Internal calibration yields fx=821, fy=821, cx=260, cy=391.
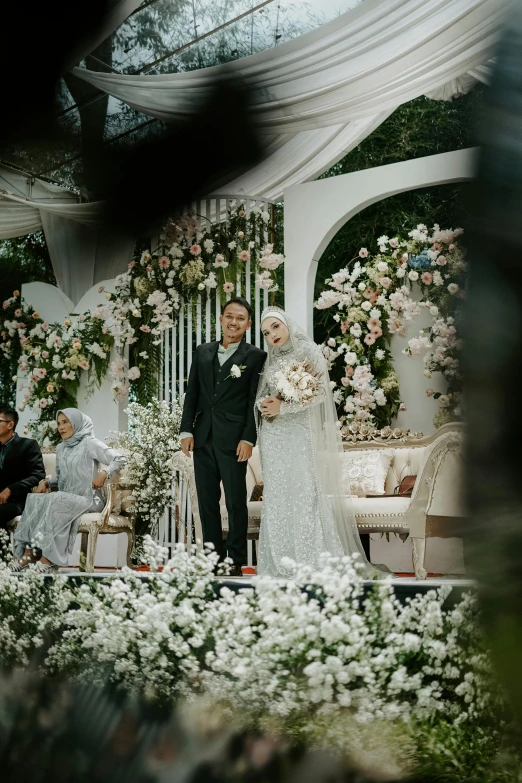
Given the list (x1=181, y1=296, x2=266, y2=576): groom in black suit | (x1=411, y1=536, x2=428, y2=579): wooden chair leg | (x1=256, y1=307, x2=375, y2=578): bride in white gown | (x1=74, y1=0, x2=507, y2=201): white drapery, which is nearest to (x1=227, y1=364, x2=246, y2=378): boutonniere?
(x1=181, y1=296, x2=266, y2=576): groom in black suit

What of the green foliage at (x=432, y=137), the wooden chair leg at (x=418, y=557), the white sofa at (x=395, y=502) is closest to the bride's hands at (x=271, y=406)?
the white sofa at (x=395, y=502)

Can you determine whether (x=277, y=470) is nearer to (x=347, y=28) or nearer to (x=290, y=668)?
(x=290, y=668)

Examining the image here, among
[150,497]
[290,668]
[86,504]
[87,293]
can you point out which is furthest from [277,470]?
[87,293]

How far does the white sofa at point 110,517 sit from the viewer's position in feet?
15.2

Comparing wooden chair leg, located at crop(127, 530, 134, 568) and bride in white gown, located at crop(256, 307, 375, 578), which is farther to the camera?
wooden chair leg, located at crop(127, 530, 134, 568)

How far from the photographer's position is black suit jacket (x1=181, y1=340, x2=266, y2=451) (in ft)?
13.0

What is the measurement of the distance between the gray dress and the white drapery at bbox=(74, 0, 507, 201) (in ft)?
10.6

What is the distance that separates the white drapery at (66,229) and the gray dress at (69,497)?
10.6 feet

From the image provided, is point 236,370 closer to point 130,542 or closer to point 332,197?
point 130,542

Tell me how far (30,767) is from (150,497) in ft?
14.7

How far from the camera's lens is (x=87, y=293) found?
0.35 metres

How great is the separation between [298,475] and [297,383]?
0.52m

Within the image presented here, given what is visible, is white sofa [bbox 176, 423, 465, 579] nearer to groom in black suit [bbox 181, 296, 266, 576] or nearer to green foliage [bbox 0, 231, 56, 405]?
groom in black suit [bbox 181, 296, 266, 576]

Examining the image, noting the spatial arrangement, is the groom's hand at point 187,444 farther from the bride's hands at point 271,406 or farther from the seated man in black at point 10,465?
the seated man in black at point 10,465
